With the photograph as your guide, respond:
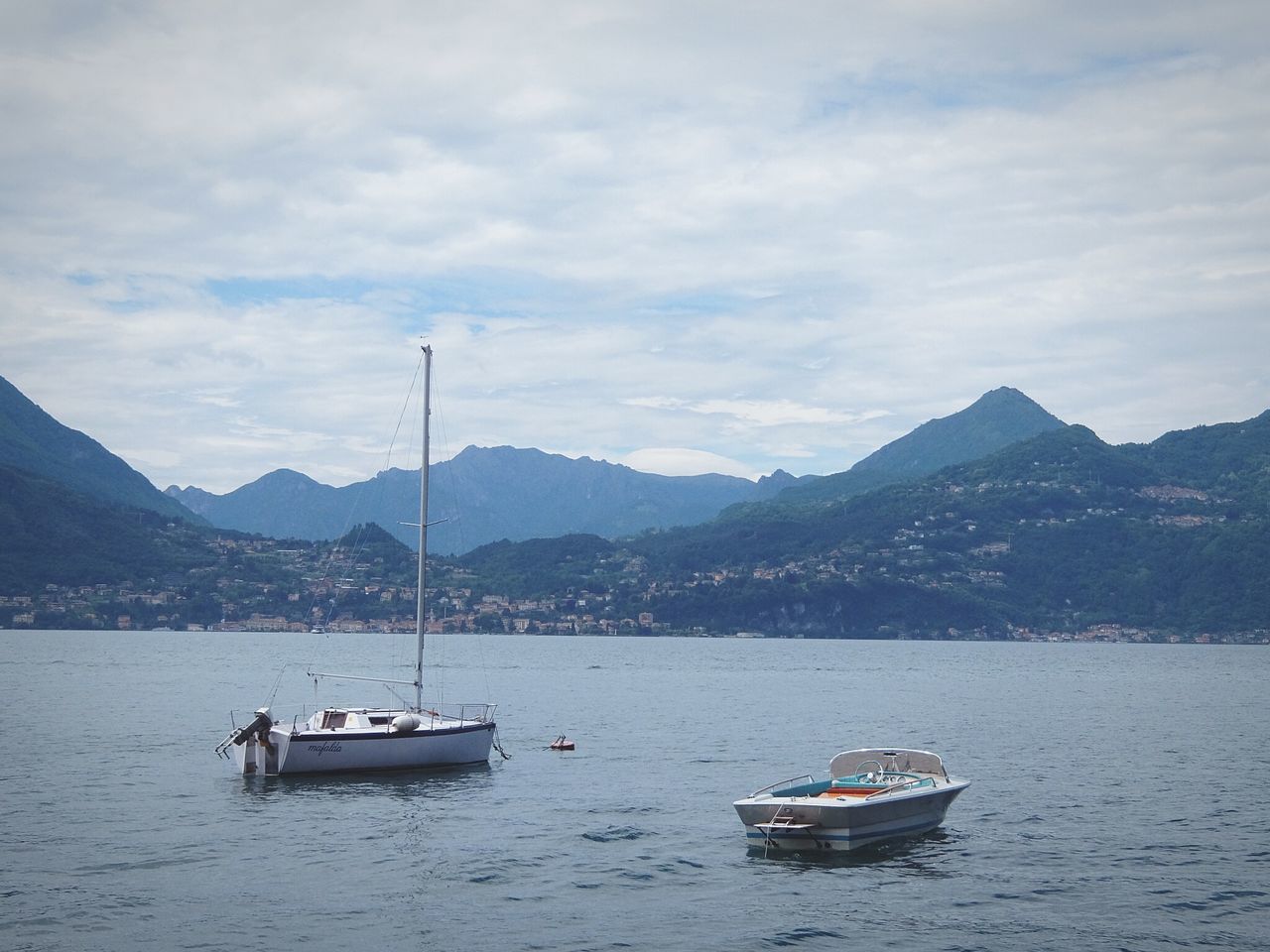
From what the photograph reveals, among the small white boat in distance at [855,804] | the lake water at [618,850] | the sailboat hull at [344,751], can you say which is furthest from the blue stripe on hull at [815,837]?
the sailboat hull at [344,751]

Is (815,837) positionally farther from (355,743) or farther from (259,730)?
(259,730)

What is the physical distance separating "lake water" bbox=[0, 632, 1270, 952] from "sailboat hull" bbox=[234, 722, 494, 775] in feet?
2.59

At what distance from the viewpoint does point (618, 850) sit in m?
38.0

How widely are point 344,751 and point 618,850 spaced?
1846 centimetres

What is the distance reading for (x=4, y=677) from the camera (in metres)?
129

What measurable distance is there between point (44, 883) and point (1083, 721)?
243ft

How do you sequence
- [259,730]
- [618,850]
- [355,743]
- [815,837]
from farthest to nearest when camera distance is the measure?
[355,743]
[259,730]
[618,850]
[815,837]

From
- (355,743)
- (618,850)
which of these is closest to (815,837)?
(618,850)

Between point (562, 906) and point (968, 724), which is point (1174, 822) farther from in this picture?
point (968, 724)

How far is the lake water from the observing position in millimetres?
29047

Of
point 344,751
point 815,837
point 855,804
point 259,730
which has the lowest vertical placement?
point 815,837

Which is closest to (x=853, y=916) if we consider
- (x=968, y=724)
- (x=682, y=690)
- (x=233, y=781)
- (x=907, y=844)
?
(x=907, y=844)

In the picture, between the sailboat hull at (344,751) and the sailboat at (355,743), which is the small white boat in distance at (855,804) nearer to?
the sailboat at (355,743)

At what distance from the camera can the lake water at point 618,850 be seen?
29047 mm
